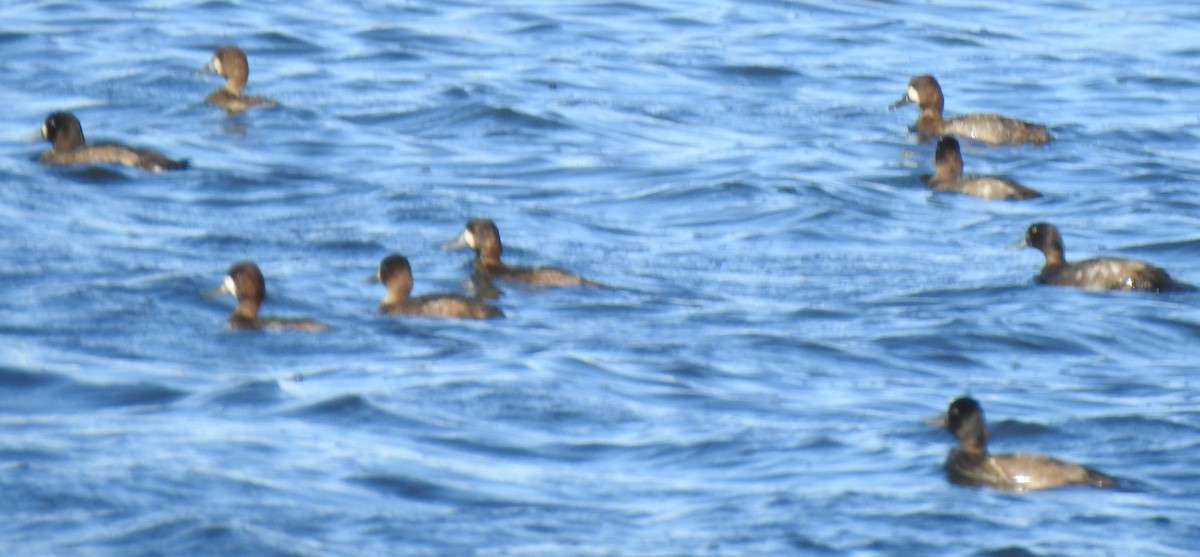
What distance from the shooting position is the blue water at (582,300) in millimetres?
A: 9719

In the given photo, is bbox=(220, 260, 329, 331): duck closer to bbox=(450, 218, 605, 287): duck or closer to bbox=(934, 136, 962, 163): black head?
bbox=(450, 218, 605, 287): duck

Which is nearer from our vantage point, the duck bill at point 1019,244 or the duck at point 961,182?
the duck bill at point 1019,244

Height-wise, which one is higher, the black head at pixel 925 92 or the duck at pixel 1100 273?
the black head at pixel 925 92

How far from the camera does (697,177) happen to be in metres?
17.7

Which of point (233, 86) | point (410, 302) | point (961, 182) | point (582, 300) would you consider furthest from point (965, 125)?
point (410, 302)

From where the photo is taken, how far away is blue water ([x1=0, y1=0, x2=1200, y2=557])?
972 cm

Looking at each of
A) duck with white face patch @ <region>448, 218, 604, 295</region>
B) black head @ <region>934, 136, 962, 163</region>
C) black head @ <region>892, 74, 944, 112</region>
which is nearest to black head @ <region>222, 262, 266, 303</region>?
duck with white face patch @ <region>448, 218, 604, 295</region>

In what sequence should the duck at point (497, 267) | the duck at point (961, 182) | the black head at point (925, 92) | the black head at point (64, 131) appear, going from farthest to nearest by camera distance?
the black head at point (925, 92) < the duck at point (961, 182) < the black head at point (64, 131) < the duck at point (497, 267)

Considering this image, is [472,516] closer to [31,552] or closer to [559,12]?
[31,552]

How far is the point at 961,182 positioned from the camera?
17.4 m

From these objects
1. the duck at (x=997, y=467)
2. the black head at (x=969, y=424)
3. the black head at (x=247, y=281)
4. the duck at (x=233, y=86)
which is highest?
the duck at (x=233, y=86)

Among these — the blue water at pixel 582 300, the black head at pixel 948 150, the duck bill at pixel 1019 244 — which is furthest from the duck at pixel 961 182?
the duck bill at pixel 1019 244

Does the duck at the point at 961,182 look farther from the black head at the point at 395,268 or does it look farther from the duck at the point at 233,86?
the black head at the point at 395,268

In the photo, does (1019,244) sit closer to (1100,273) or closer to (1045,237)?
(1045,237)
